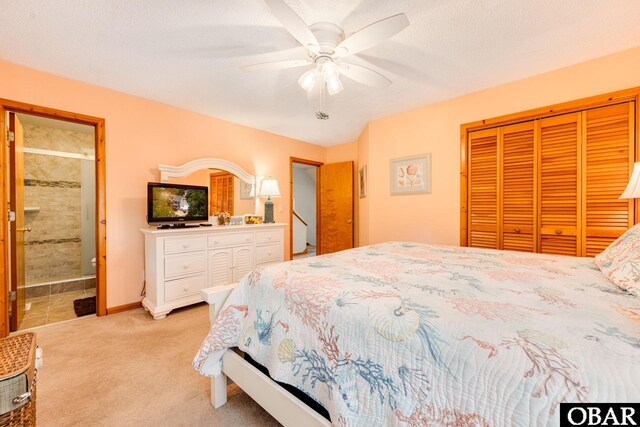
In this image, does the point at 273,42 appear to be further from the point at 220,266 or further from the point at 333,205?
the point at 333,205

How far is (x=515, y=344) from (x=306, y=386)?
72 cm

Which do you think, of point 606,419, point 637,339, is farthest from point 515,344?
point 637,339

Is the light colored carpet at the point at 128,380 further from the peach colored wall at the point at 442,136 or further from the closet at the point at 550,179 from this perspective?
the closet at the point at 550,179

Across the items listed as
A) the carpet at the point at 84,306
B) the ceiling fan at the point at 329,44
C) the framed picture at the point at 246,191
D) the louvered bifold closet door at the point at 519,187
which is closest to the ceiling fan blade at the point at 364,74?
the ceiling fan at the point at 329,44

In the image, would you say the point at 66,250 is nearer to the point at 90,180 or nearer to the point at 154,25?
the point at 90,180

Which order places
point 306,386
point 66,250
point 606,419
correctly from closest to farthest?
point 606,419, point 306,386, point 66,250

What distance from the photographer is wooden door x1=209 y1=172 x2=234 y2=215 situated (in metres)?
3.42

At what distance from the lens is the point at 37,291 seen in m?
3.41

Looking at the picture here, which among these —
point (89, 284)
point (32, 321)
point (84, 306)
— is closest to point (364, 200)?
point (84, 306)

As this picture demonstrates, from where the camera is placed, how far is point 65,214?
13.0 ft

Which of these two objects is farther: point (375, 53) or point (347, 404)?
point (375, 53)

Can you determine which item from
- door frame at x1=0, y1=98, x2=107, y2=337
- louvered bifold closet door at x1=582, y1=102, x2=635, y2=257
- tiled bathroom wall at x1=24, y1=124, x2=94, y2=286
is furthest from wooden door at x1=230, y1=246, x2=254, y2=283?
louvered bifold closet door at x1=582, y1=102, x2=635, y2=257

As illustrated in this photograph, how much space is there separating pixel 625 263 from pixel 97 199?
12.8 ft

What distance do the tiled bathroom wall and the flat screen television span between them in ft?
7.40
